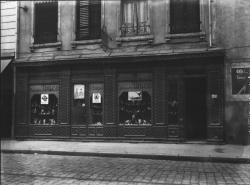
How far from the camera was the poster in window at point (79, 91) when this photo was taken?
1410cm

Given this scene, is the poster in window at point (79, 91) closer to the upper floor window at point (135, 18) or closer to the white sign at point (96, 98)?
the white sign at point (96, 98)

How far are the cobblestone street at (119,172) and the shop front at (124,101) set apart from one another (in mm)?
3614

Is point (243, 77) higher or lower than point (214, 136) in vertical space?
higher

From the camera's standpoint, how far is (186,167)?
8.30m

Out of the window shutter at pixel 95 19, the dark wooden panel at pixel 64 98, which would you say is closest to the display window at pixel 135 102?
the dark wooden panel at pixel 64 98

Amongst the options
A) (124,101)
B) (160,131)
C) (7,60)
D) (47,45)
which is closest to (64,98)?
(47,45)

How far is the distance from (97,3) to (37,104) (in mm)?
5016

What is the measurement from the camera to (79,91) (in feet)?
46.4

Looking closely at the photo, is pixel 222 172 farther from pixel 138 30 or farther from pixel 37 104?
pixel 37 104

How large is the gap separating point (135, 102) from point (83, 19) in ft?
13.4

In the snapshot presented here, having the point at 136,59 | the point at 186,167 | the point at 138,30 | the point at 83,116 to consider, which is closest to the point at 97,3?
the point at 138,30

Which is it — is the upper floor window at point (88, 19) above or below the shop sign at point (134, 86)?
above

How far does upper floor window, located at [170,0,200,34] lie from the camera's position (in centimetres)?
1272

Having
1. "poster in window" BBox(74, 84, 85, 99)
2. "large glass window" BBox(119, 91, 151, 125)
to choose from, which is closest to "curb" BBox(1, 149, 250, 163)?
"large glass window" BBox(119, 91, 151, 125)
